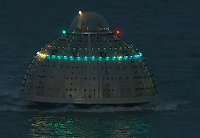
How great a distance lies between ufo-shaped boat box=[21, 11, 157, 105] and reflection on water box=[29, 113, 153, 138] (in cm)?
195

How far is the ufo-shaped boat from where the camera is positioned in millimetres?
140625

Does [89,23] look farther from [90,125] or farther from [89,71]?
[90,125]

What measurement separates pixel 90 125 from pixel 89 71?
7.03m

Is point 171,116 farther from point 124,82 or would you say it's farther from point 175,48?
point 175,48

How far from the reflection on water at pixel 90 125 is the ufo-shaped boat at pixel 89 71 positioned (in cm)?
195

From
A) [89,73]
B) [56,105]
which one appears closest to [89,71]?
[89,73]

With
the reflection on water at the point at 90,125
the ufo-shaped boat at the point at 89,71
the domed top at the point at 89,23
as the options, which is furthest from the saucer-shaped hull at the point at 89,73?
the reflection on water at the point at 90,125

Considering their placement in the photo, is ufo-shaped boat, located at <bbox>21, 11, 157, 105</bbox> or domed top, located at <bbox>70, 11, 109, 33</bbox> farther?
domed top, located at <bbox>70, 11, 109, 33</bbox>

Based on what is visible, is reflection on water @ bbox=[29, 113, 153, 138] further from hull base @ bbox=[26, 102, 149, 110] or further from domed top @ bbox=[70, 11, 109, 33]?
domed top @ bbox=[70, 11, 109, 33]

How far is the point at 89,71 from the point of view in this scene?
141 meters

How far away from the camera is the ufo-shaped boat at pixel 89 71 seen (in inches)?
5536

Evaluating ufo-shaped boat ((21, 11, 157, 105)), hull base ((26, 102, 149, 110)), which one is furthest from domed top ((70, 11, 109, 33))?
hull base ((26, 102, 149, 110))

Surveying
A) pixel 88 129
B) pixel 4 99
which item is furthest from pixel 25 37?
pixel 88 129

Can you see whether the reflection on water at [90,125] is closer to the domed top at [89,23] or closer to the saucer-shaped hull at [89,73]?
the saucer-shaped hull at [89,73]
